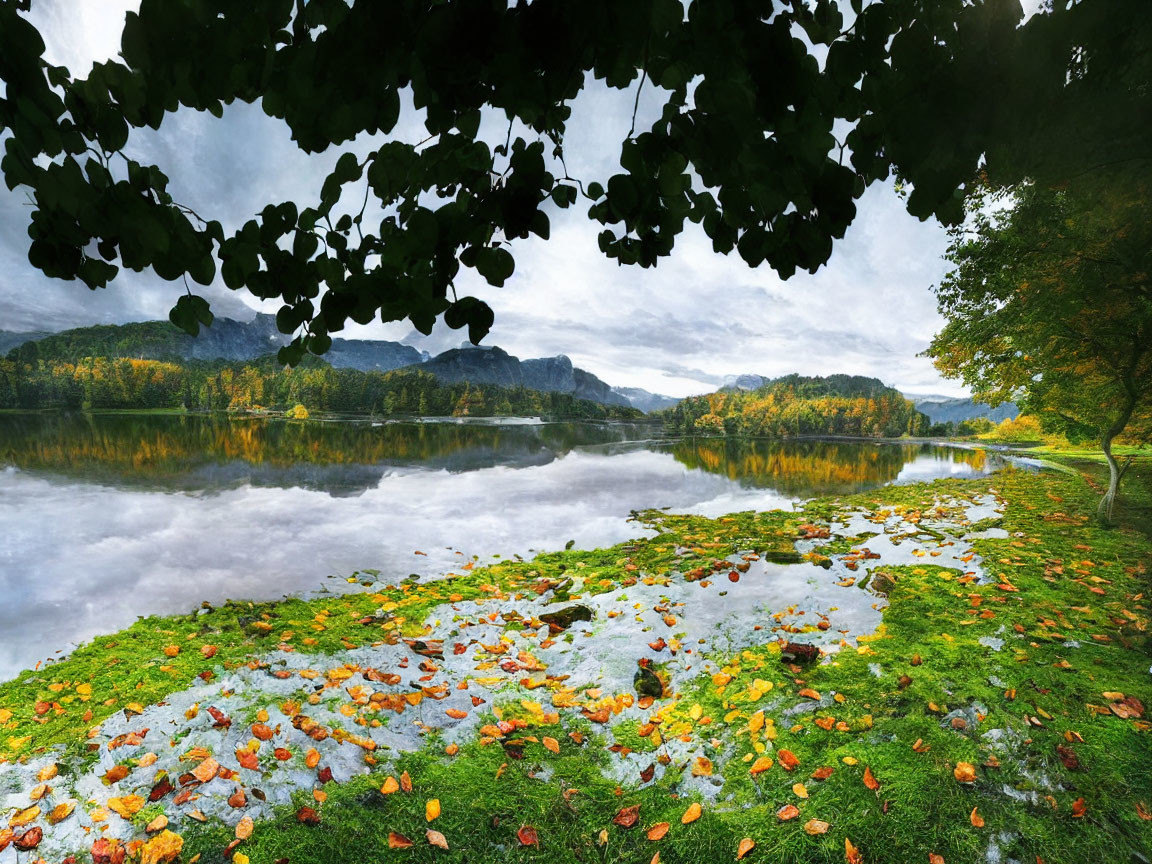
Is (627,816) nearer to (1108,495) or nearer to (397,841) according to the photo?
(397,841)

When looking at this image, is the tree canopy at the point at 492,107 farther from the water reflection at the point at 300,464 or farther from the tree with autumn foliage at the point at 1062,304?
the water reflection at the point at 300,464

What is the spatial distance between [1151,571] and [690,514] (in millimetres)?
8861

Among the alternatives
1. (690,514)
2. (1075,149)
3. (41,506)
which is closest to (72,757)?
(1075,149)

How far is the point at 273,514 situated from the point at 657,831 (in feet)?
44.8

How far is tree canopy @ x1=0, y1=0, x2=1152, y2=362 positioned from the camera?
1314mm

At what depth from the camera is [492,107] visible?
1.67 m

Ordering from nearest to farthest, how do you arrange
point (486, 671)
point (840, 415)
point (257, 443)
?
1. point (486, 671)
2. point (257, 443)
3. point (840, 415)

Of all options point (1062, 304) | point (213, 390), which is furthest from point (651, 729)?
point (213, 390)

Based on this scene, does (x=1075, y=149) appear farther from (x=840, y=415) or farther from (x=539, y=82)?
(x=840, y=415)

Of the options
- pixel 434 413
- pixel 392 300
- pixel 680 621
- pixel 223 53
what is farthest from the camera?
pixel 434 413

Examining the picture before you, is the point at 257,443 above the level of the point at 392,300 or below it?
below

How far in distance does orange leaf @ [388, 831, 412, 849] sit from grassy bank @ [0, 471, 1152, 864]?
0.06 ft

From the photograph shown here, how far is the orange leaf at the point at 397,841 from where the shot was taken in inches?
124

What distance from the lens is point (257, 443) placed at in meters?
34.5
